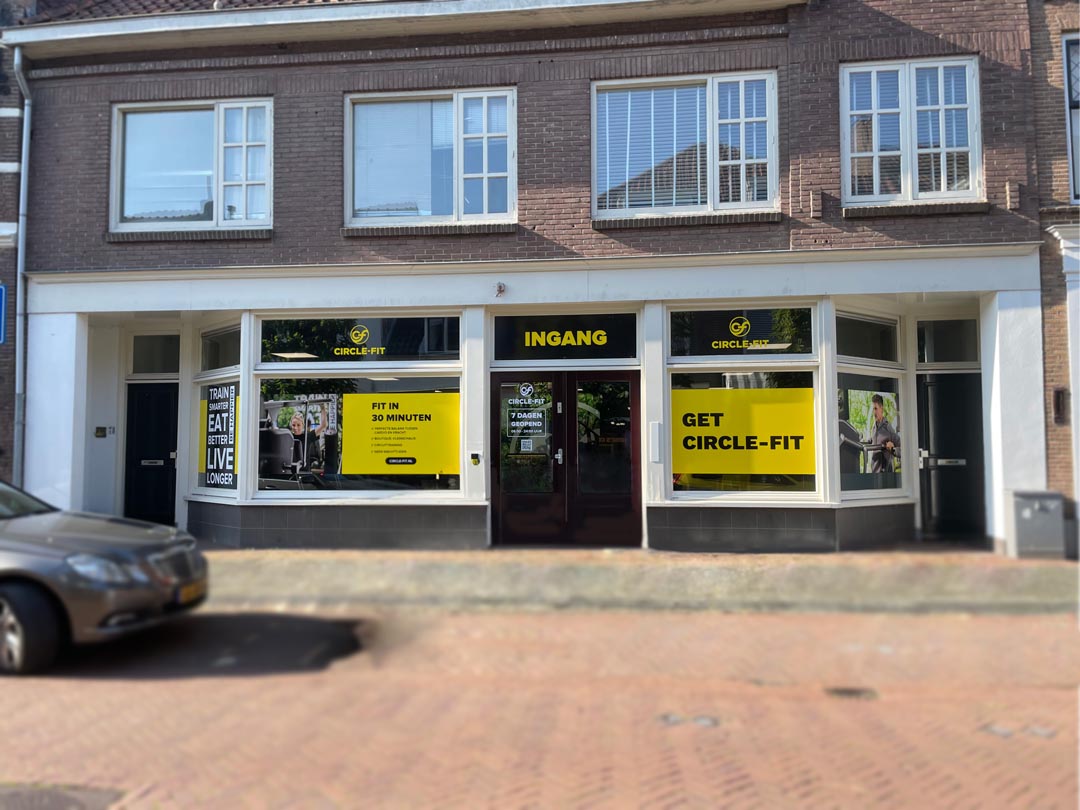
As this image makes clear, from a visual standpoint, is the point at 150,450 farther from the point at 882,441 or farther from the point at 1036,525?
the point at 1036,525

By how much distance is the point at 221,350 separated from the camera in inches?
395

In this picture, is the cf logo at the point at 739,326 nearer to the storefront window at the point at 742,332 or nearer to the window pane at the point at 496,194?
the storefront window at the point at 742,332

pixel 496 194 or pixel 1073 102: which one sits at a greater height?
pixel 1073 102

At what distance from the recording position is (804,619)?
5.71 meters

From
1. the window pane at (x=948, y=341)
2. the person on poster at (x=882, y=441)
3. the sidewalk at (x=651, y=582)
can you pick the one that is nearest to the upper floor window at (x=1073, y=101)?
the window pane at (x=948, y=341)

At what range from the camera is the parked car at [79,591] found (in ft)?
13.6

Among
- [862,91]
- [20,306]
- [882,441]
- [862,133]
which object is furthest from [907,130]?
[20,306]

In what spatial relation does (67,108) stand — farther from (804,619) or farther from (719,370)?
(804,619)

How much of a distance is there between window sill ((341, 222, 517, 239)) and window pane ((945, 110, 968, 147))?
5271 millimetres

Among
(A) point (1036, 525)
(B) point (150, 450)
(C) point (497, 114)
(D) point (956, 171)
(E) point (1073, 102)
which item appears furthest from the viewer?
(B) point (150, 450)

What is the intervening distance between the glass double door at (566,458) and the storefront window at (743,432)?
61 centimetres

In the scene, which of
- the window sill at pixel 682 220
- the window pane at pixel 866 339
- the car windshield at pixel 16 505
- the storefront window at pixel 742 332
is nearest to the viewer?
the car windshield at pixel 16 505

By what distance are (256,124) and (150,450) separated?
4.74 m

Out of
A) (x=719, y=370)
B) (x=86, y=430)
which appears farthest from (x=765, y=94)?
(x=86, y=430)
